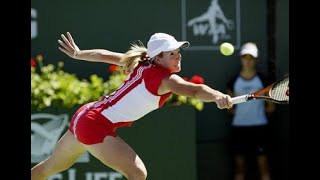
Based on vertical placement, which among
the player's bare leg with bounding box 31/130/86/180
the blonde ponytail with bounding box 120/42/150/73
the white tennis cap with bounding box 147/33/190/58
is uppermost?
the white tennis cap with bounding box 147/33/190/58

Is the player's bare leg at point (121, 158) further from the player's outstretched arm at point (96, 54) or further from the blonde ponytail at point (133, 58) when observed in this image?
the player's outstretched arm at point (96, 54)

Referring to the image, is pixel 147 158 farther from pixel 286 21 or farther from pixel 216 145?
pixel 286 21

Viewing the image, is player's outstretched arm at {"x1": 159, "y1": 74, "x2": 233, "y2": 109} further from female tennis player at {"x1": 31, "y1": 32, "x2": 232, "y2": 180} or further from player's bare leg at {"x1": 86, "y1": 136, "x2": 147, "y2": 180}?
player's bare leg at {"x1": 86, "y1": 136, "x2": 147, "y2": 180}

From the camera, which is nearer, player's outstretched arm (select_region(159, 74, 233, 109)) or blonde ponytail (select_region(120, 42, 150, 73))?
player's outstretched arm (select_region(159, 74, 233, 109))

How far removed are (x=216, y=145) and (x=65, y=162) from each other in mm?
3638

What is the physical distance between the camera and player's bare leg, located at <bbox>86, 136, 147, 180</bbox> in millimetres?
4984

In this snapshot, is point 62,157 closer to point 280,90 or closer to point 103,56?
point 103,56

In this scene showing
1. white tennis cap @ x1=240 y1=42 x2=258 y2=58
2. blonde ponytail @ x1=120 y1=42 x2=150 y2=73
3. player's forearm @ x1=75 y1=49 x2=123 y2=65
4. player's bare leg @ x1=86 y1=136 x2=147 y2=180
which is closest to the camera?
player's bare leg @ x1=86 y1=136 x2=147 y2=180

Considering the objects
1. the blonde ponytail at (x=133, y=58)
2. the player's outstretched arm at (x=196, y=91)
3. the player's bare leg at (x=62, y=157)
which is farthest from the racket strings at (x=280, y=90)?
the player's bare leg at (x=62, y=157)

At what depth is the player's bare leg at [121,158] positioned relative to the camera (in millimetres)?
4984

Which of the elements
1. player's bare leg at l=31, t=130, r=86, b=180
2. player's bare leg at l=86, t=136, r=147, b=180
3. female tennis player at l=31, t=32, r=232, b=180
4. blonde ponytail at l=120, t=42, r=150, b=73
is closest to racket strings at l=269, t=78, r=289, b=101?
female tennis player at l=31, t=32, r=232, b=180

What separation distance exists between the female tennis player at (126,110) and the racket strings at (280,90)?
2.10 feet
